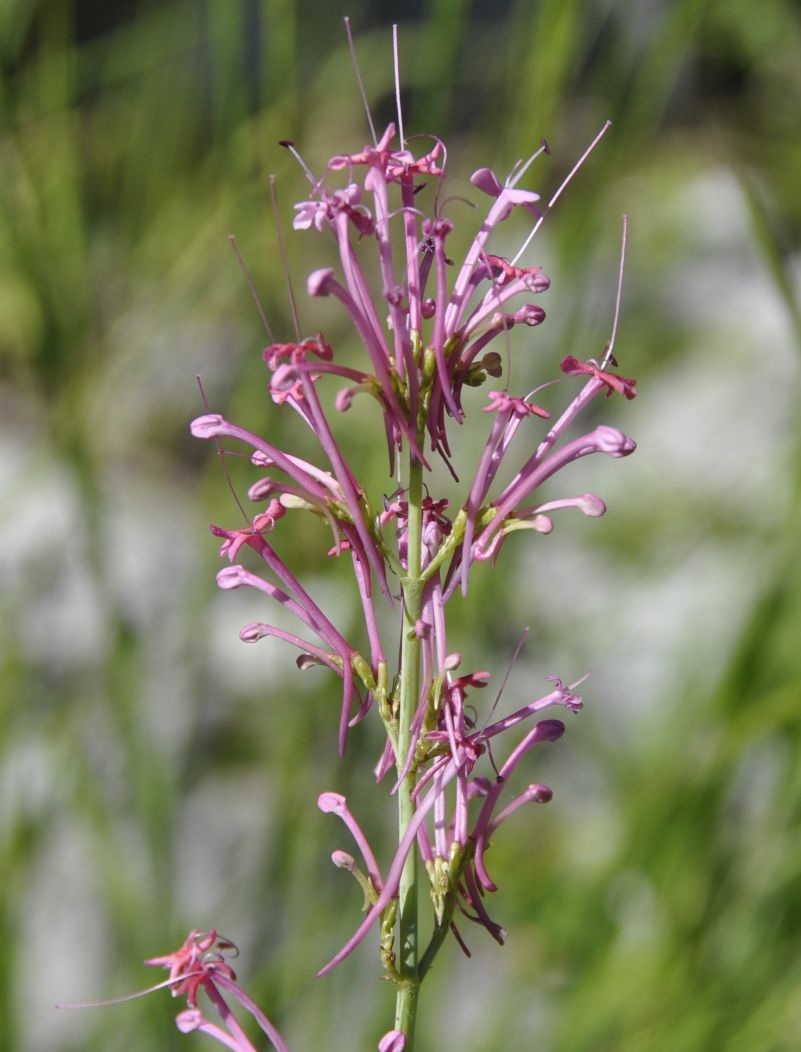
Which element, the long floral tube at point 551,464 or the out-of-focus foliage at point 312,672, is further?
the out-of-focus foliage at point 312,672

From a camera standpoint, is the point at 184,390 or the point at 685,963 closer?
the point at 685,963

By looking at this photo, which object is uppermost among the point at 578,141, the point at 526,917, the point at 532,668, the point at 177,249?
the point at 578,141

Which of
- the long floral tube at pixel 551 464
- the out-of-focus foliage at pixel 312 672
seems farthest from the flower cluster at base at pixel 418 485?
the out-of-focus foliage at pixel 312 672

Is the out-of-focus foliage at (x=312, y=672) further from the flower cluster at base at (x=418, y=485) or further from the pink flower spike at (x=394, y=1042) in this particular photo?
the pink flower spike at (x=394, y=1042)

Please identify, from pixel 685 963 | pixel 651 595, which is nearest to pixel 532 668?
pixel 651 595

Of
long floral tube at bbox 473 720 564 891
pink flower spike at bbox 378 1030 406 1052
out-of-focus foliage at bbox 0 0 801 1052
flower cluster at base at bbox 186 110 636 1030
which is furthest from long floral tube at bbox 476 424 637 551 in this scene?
out-of-focus foliage at bbox 0 0 801 1052

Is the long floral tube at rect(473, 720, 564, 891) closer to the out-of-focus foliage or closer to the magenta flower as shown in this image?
the magenta flower

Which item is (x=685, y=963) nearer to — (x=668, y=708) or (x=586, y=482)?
(x=668, y=708)

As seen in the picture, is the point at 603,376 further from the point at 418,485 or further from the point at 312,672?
the point at 312,672
